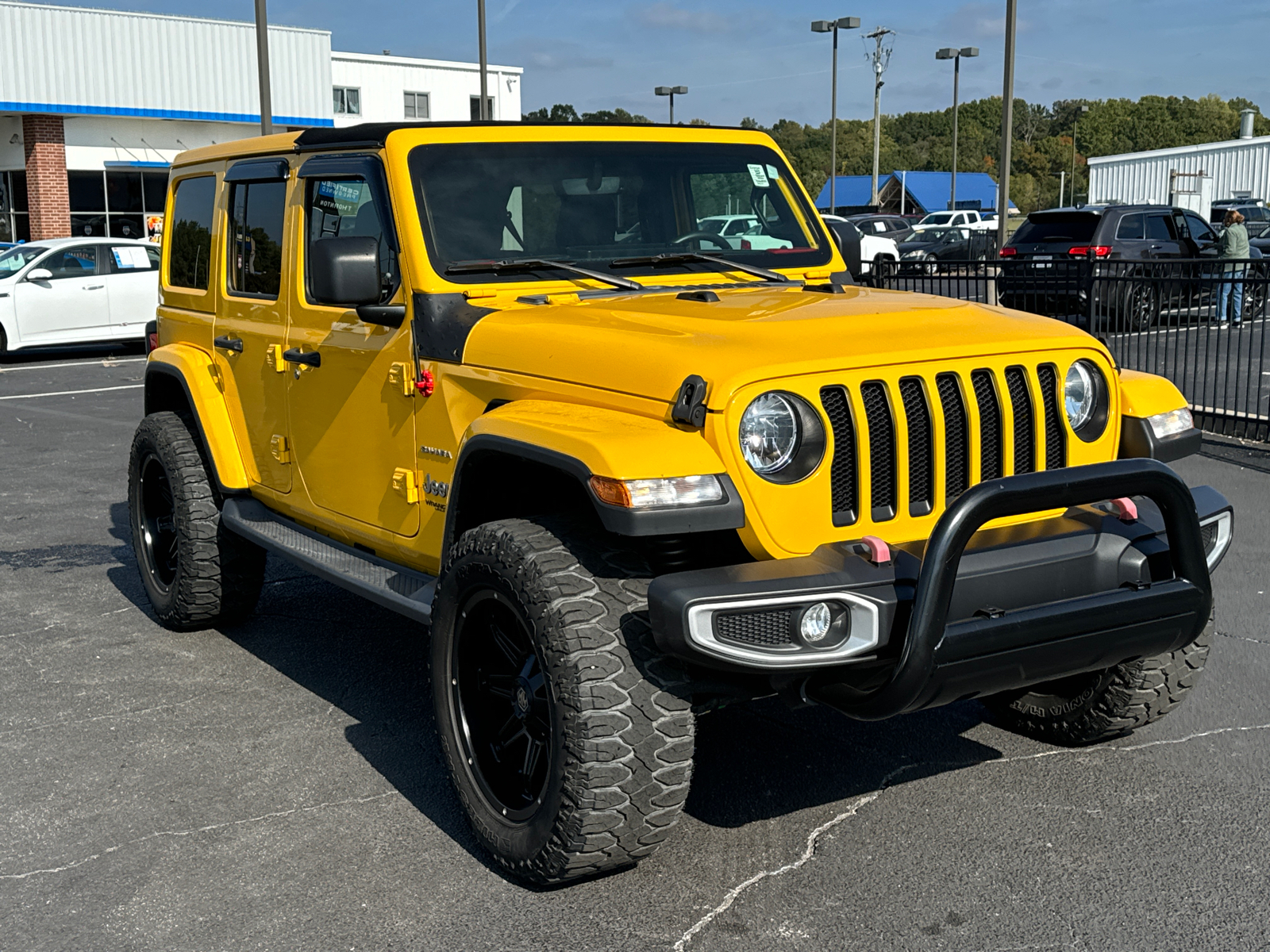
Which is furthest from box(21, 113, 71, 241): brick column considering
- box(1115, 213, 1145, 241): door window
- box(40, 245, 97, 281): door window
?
box(1115, 213, 1145, 241): door window

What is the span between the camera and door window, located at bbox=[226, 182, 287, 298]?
206 inches

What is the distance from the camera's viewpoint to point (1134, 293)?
1103 cm

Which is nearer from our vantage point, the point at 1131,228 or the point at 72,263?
the point at 72,263

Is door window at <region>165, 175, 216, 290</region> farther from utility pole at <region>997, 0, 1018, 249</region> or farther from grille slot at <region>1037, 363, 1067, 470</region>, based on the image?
utility pole at <region>997, 0, 1018, 249</region>

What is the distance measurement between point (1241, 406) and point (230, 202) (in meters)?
8.43

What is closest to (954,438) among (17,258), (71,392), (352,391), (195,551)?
(352,391)

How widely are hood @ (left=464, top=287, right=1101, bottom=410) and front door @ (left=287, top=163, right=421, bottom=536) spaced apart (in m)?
0.47

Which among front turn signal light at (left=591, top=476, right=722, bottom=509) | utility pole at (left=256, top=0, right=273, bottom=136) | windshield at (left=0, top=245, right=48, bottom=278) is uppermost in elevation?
utility pole at (left=256, top=0, right=273, bottom=136)

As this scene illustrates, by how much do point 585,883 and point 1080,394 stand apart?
199cm

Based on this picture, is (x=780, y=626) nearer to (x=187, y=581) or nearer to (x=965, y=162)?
(x=187, y=581)

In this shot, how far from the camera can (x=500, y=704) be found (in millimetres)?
3939

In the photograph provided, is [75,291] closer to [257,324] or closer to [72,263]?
[72,263]

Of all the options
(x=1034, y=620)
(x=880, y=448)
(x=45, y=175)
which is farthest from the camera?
(x=45, y=175)

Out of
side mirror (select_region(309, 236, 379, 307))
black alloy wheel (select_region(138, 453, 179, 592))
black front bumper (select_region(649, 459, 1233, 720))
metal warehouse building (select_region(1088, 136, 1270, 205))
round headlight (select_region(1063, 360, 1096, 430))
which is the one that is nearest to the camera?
black front bumper (select_region(649, 459, 1233, 720))
